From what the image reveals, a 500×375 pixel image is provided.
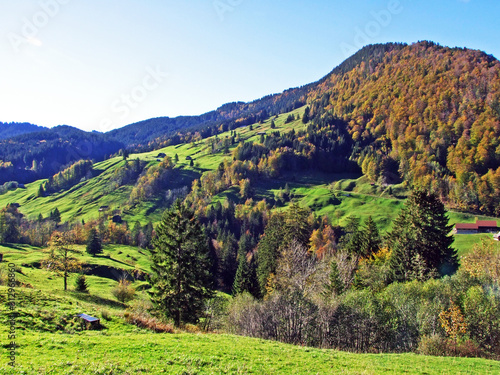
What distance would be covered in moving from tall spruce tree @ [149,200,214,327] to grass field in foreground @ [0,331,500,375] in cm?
1359

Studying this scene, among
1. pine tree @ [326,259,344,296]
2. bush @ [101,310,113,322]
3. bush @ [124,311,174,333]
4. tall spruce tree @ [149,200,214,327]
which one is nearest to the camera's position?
bush @ [124,311,174,333]

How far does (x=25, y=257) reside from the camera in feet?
292

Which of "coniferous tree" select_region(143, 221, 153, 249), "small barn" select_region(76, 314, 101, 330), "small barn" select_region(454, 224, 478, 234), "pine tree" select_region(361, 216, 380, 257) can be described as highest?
"small barn" select_region(76, 314, 101, 330)

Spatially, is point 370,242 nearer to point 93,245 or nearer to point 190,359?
point 190,359

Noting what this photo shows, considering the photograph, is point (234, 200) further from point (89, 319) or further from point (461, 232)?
point (89, 319)

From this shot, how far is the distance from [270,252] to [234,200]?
410 feet

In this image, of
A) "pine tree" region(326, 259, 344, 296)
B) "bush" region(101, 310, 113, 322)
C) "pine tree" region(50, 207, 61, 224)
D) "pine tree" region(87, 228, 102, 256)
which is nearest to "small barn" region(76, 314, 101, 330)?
"bush" region(101, 310, 113, 322)

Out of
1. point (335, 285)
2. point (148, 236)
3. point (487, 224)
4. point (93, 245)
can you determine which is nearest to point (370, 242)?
point (335, 285)

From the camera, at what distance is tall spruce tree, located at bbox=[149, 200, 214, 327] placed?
3625 cm

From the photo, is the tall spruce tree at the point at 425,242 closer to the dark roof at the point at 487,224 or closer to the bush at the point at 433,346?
the bush at the point at 433,346

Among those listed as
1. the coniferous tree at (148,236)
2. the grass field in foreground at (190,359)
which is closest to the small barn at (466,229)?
the grass field in foreground at (190,359)

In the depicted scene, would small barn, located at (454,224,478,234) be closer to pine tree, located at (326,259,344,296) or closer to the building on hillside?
the building on hillside

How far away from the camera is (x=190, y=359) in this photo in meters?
17.3

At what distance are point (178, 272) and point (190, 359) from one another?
1964 centimetres
